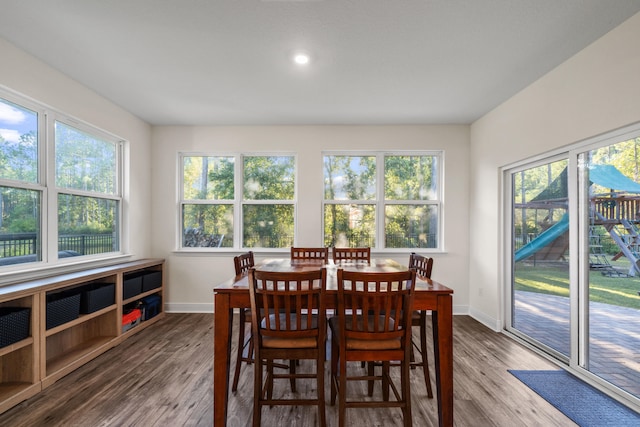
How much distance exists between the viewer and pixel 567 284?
286 centimetres

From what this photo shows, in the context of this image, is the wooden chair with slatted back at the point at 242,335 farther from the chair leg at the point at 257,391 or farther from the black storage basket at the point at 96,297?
the black storage basket at the point at 96,297

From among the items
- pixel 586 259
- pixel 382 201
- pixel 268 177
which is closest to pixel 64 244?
pixel 268 177

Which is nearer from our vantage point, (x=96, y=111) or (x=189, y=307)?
(x=96, y=111)

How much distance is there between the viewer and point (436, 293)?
2004 millimetres

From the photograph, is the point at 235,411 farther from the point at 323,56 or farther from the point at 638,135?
the point at 638,135

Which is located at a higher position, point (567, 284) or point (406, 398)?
point (567, 284)

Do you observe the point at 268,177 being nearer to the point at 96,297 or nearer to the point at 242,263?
the point at 242,263

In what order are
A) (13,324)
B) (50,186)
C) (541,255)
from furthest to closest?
(541,255)
(50,186)
(13,324)

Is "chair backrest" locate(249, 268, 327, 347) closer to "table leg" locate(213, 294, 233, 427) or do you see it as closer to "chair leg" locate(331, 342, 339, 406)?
"table leg" locate(213, 294, 233, 427)

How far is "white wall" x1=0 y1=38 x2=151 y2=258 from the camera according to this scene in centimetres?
253

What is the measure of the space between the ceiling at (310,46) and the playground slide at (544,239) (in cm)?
144

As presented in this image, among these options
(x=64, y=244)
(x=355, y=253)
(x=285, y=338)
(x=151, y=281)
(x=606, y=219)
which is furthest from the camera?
(x=151, y=281)

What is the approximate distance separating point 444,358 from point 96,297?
10.2 ft

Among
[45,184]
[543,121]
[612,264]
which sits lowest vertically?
[612,264]
